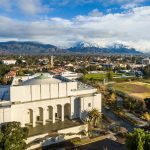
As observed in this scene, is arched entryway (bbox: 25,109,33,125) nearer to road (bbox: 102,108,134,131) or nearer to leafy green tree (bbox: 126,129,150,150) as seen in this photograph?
road (bbox: 102,108,134,131)

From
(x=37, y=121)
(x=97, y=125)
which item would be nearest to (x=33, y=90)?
(x=37, y=121)

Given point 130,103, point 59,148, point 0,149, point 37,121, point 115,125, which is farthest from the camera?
point 130,103

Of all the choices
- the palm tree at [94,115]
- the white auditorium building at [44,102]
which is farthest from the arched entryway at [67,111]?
the palm tree at [94,115]

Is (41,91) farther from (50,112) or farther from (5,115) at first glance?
(5,115)

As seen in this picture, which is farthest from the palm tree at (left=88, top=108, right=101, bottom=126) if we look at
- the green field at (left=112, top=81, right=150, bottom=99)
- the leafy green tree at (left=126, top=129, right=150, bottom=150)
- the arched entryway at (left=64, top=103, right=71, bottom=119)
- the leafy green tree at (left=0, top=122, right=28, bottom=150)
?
the green field at (left=112, top=81, right=150, bottom=99)

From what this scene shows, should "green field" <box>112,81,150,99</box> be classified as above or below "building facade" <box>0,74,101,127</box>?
below

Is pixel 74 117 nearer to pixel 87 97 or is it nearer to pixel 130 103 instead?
pixel 87 97

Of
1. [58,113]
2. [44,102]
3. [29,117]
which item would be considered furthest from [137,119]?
[29,117]
